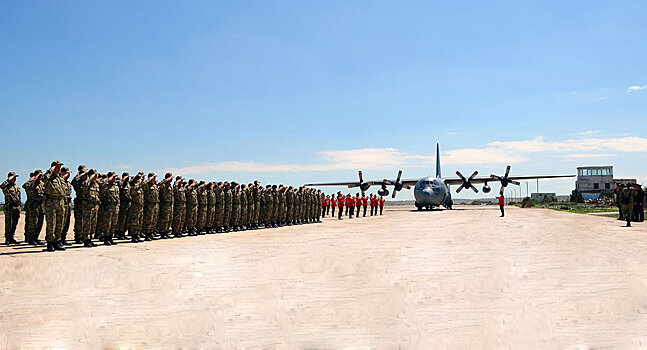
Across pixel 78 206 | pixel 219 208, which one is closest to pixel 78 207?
pixel 78 206

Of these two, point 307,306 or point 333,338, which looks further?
point 307,306

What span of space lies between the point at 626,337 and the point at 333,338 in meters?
2.71

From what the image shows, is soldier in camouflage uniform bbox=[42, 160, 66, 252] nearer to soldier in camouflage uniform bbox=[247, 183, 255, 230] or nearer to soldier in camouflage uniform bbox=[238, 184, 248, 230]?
soldier in camouflage uniform bbox=[238, 184, 248, 230]

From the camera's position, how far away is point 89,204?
1308 cm

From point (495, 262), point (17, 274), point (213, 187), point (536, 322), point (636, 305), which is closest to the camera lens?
point (536, 322)

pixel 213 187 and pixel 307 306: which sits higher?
pixel 213 187

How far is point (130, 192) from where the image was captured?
14.7 m

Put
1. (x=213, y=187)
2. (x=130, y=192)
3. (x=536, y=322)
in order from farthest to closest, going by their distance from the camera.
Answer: (x=213, y=187) < (x=130, y=192) < (x=536, y=322)

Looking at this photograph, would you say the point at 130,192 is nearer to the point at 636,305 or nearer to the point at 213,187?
the point at 213,187

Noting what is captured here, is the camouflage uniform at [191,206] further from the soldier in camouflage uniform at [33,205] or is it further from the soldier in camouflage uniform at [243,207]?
the soldier in camouflage uniform at [33,205]

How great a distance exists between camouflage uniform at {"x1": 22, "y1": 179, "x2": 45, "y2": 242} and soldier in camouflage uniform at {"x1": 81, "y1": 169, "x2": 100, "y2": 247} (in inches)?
68.2

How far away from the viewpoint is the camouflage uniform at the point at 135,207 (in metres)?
14.6

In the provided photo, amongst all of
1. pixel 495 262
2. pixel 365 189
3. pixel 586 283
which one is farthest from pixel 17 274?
pixel 365 189

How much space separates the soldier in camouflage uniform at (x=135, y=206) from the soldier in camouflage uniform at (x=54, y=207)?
7.95ft
